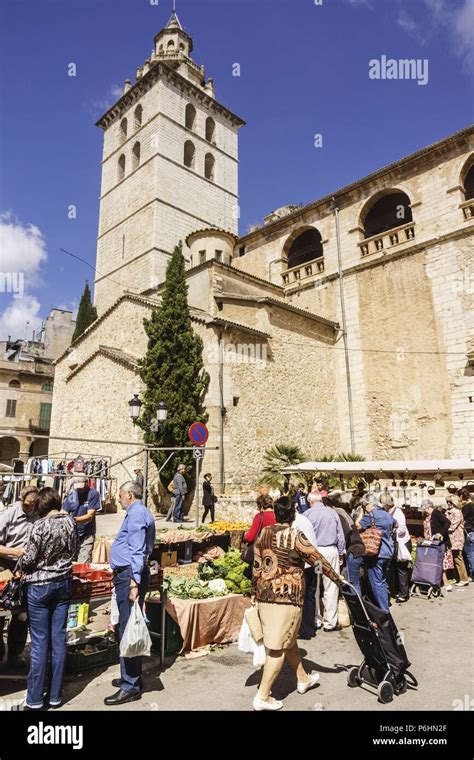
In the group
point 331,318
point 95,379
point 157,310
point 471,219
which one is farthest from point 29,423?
point 471,219

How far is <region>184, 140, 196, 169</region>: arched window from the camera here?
30.8m

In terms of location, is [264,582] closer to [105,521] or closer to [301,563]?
[301,563]

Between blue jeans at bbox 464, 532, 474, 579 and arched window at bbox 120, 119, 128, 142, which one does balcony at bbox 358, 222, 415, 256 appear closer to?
blue jeans at bbox 464, 532, 474, 579

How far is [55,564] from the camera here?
12.6 feet

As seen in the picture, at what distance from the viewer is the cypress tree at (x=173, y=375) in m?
14.3

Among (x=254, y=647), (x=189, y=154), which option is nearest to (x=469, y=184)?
(x=189, y=154)

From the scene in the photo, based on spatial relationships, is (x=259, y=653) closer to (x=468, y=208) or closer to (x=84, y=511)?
(x=84, y=511)

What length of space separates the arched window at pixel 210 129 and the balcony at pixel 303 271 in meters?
15.6

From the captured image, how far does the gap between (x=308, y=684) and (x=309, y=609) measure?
1.65 meters

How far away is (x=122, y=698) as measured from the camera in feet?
12.4

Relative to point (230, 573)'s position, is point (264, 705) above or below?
below

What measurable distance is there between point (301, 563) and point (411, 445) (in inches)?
607

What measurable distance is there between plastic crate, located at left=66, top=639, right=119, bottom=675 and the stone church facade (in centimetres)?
989
